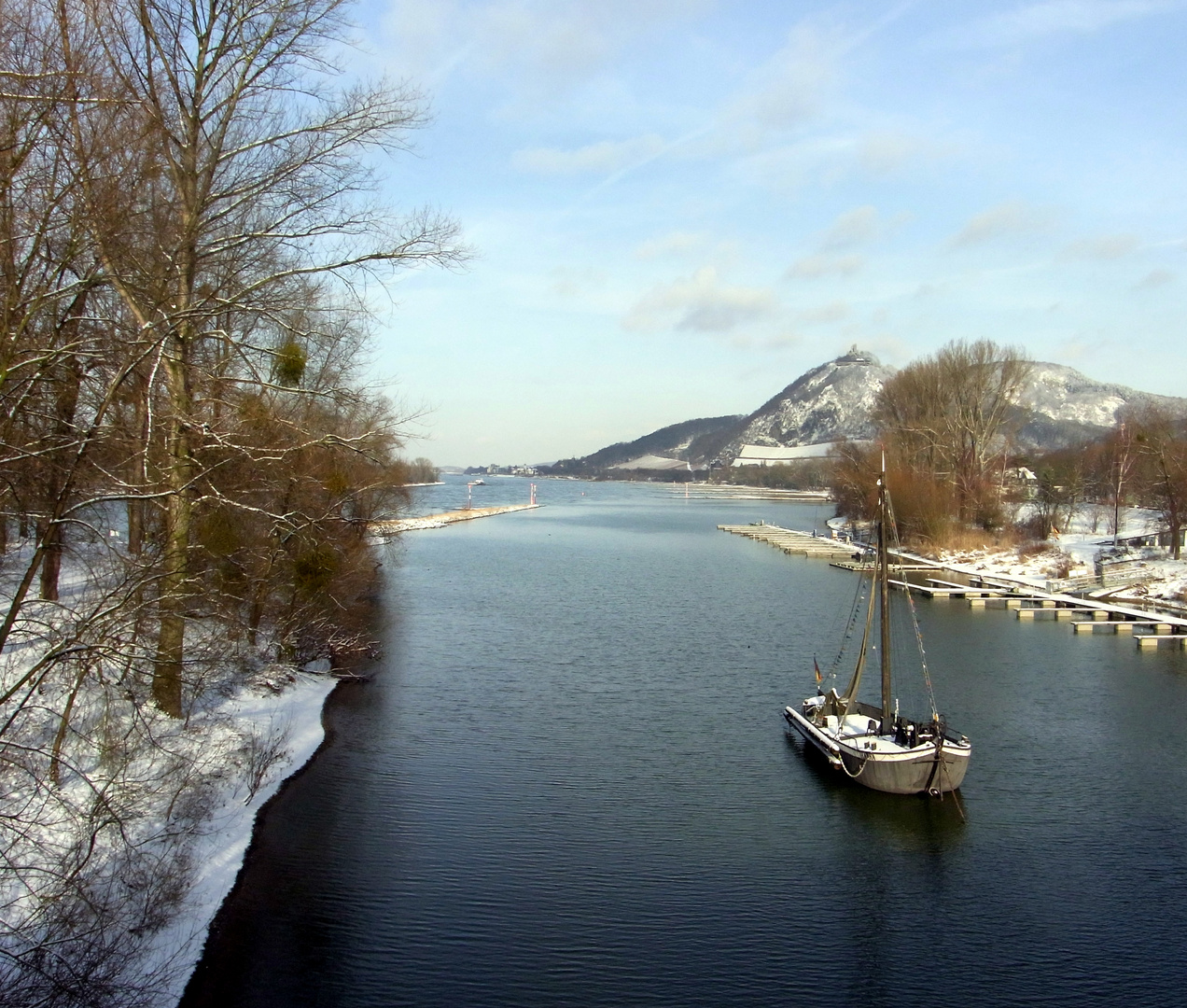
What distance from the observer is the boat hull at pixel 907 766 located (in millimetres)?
14992

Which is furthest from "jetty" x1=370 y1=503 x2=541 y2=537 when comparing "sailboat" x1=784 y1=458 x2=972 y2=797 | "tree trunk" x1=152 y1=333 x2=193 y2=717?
"tree trunk" x1=152 y1=333 x2=193 y2=717

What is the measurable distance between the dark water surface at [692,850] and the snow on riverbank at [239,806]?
0.87 feet

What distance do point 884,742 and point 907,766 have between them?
1026mm

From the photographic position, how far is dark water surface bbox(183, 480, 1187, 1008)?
10039 millimetres

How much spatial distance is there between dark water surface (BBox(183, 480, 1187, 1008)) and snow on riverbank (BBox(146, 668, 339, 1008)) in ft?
0.87

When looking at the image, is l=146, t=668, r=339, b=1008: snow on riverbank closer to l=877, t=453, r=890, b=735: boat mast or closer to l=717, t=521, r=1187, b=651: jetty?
l=877, t=453, r=890, b=735: boat mast

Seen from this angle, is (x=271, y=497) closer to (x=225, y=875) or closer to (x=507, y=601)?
(x=225, y=875)

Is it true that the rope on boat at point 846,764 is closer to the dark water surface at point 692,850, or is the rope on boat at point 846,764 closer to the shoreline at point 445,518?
the dark water surface at point 692,850

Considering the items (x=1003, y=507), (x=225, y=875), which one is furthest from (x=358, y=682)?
(x=1003, y=507)

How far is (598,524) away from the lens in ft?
254

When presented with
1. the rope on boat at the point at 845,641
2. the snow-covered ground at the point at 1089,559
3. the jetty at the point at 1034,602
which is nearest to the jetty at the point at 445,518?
the jetty at the point at 1034,602

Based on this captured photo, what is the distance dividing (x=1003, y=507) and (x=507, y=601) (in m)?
33.4

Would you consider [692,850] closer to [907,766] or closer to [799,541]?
[907,766]

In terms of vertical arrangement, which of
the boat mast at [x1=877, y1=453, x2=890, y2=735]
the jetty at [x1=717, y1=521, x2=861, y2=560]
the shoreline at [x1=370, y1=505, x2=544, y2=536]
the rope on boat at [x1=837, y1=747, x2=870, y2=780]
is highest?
the boat mast at [x1=877, y1=453, x2=890, y2=735]
